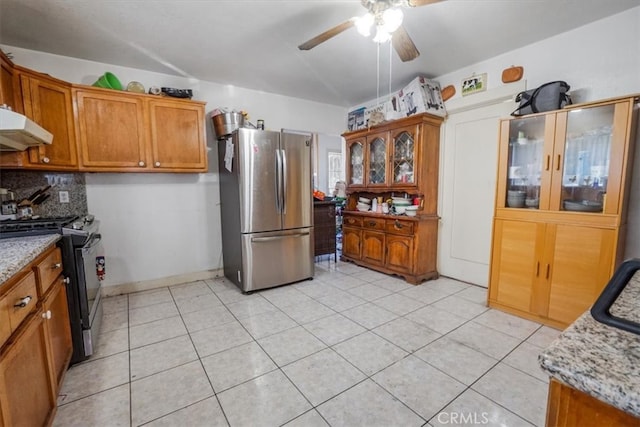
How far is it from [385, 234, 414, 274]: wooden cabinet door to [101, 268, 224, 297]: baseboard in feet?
7.20

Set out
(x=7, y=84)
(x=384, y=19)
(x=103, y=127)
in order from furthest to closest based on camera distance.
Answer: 1. (x=103, y=127)
2. (x=7, y=84)
3. (x=384, y=19)

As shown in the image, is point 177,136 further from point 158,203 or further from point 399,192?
point 399,192

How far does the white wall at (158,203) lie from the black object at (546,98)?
9.29 ft

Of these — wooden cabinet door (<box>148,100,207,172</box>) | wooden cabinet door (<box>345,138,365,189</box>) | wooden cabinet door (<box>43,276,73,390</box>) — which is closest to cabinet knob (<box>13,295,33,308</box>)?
wooden cabinet door (<box>43,276,73,390</box>)

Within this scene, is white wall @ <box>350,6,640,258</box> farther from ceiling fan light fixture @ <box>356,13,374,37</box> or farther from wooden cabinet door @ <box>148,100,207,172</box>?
wooden cabinet door @ <box>148,100,207,172</box>

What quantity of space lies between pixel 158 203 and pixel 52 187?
898 millimetres

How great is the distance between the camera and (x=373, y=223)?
12.2 feet

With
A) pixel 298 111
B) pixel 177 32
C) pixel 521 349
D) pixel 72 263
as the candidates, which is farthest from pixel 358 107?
pixel 72 263

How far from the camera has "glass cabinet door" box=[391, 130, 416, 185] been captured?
337 cm

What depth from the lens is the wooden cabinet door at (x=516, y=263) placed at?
2.36 m

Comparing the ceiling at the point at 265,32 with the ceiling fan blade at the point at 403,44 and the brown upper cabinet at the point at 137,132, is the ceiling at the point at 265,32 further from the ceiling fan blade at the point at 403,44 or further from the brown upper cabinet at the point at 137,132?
the brown upper cabinet at the point at 137,132

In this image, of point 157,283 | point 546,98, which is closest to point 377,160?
point 546,98

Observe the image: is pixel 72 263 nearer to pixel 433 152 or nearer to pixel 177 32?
pixel 177 32

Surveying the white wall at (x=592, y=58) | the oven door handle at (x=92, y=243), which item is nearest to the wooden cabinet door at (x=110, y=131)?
the oven door handle at (x=92, y=243)
